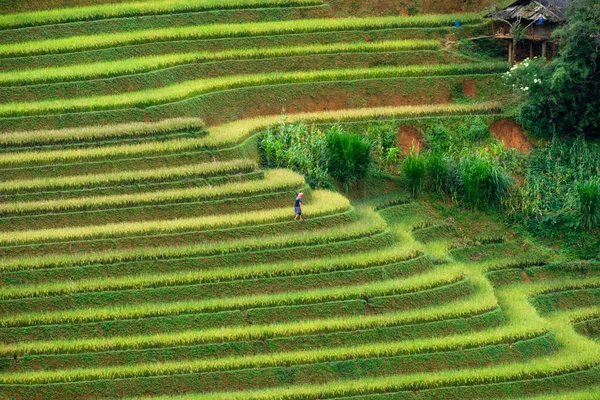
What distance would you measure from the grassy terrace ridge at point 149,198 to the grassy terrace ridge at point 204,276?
2712 mm

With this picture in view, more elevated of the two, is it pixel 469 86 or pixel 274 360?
pixel 469 86

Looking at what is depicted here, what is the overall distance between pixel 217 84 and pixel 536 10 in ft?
30.7

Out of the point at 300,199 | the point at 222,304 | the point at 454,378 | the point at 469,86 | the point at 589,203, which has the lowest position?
the point at 454,378

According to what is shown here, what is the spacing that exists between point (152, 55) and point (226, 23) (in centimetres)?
283

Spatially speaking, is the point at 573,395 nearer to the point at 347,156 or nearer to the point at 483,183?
the point at 483,183

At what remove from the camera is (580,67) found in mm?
39469

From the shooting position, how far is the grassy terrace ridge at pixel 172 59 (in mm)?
41156

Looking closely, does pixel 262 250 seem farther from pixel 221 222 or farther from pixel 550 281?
pixel 550 281

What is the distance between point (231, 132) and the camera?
39281 millimetres

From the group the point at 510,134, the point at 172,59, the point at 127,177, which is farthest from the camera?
the point at 172,59

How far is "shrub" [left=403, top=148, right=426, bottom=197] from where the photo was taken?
3866 cm

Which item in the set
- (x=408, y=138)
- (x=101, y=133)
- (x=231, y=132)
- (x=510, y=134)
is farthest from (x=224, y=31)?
(x=510, y=134)

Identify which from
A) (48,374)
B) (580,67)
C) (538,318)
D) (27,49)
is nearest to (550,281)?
(538,318)

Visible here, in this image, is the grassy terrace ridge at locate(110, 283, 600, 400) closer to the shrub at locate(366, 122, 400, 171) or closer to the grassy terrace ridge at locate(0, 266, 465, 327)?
the grassy terrace ridge at locate(0, 266, 465, 327)
